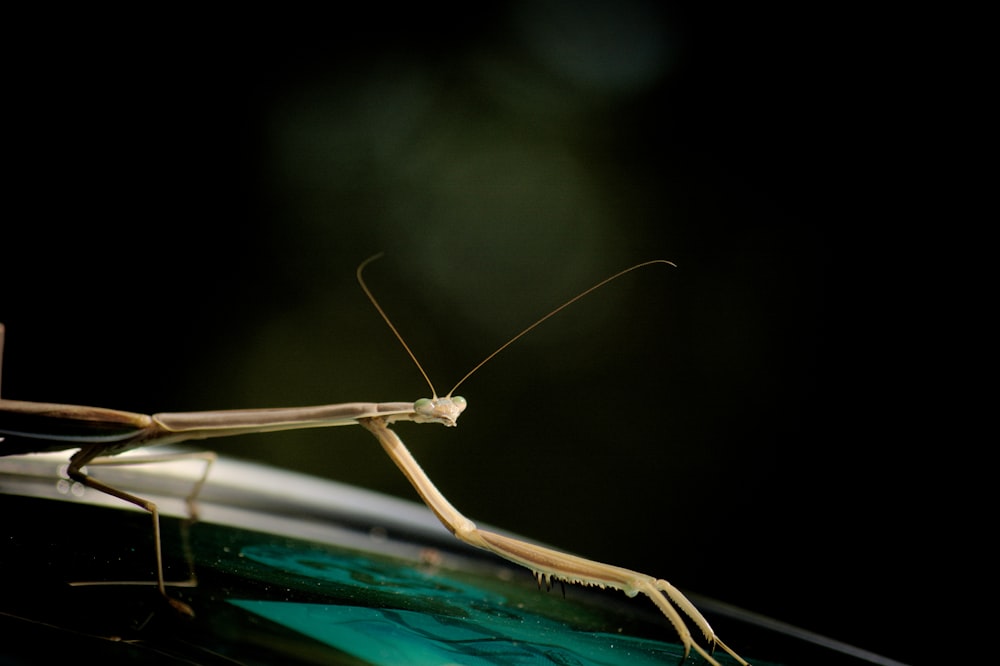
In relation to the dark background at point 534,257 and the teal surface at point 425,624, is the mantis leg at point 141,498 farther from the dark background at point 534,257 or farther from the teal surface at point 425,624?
the dark background at point 534,257

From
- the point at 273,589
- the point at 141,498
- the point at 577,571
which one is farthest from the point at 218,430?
the point at 577,571

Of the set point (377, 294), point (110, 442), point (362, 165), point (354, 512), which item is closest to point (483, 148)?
point (362, 165)

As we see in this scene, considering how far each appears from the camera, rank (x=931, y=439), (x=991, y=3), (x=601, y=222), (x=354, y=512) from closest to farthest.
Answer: (x=354, y=512) < (x=991, y=3) < (x=931, y=439) < (x=601, y=222)

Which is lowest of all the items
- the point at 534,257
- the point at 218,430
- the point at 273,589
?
the point at 273,589

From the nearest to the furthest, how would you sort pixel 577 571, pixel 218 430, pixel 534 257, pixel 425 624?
pixel 425 624
pixel 577 571
pixel 218 430
pixel 534 257

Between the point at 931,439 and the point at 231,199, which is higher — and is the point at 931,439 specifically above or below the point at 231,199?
below

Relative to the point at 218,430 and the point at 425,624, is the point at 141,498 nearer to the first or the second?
the point at 218,430

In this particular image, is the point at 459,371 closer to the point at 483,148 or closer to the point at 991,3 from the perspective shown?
A: the point at 483,148
